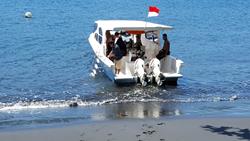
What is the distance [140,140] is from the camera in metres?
11.9

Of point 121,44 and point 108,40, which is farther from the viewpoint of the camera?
point 108,40

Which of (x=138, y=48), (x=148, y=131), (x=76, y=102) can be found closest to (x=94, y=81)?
(x=138, y=48)

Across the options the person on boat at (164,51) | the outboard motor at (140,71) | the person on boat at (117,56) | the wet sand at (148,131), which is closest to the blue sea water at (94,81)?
the outboard motor at (140,71)

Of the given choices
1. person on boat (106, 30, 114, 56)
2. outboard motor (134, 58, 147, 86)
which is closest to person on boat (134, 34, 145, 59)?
outboard motor (134, 58, 147, 86)

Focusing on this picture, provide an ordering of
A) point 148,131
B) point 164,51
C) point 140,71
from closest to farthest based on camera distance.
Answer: point 148,131
point 140,71
point 164,51

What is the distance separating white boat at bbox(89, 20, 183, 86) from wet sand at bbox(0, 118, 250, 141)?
5304mm

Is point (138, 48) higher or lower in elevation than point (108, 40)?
lower

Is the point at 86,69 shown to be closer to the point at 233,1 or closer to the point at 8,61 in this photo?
the point at 8,61

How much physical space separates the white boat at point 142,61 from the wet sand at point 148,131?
17.4 feet

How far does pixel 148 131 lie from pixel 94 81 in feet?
28.0

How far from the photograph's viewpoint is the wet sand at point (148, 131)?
12125 mm

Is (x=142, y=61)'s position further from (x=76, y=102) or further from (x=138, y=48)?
(x=76, y=102)

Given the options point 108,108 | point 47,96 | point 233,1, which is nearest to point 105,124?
point 108,108

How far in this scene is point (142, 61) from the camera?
1917cm
